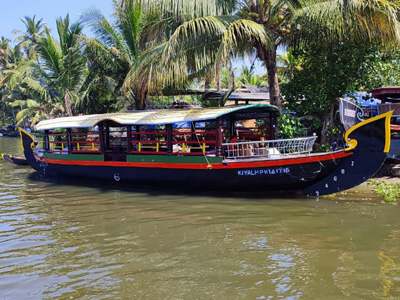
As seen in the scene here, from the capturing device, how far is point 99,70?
1678cm

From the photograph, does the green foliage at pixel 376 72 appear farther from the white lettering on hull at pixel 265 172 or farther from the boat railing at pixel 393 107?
the white lettering on hull at pixel 265 172

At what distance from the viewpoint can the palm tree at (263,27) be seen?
9.44 metres

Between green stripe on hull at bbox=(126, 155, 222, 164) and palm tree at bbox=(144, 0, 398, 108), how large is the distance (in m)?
2.39

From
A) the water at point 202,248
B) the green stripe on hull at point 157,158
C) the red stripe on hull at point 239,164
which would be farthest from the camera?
the green stripe on hull at point 157,158

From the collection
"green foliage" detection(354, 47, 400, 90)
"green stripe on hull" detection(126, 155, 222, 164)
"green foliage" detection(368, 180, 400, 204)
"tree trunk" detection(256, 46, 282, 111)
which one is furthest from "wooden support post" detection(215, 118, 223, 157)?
"green foliage" detection(354, 47, 400, 90)

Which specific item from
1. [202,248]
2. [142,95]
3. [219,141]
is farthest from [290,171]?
[142,95]

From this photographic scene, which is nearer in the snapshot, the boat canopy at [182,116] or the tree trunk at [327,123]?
the boat canopy at [182,116]

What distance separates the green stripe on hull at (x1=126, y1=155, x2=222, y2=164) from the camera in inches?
339

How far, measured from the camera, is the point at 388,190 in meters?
8.25

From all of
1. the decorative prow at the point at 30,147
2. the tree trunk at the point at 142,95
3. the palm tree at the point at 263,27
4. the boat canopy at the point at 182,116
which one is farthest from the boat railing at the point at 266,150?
the decorative prow at the point at 30,147

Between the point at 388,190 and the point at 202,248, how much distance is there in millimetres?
4830

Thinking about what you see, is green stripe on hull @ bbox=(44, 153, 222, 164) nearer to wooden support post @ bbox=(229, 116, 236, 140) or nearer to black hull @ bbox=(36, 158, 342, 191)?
black hull @ bbox=(36, 158, 342, 191)

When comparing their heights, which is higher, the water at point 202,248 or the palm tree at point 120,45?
the palm tree at point 120,45

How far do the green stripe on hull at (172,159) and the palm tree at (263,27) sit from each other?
2391 millimetres
